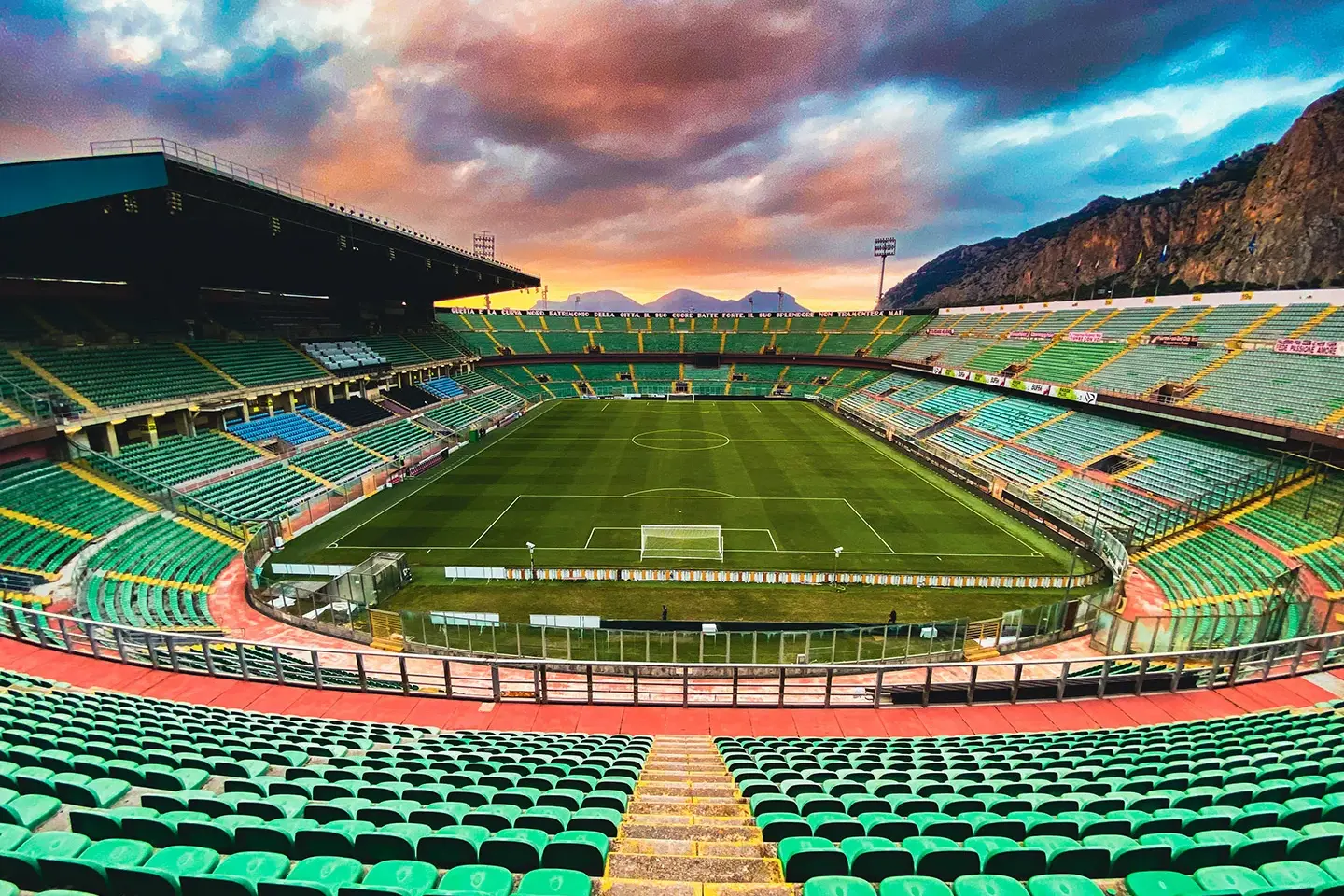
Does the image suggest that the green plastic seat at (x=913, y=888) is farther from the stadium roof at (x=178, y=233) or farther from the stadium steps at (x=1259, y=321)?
the stadium steps at (x=1259, y=321)

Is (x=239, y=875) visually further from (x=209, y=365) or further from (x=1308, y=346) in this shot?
(x=1308, y=346)

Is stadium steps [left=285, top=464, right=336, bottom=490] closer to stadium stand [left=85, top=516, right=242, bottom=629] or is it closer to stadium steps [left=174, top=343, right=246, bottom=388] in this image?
stadium steps [left=174, top=343, right=246, bottom=388]

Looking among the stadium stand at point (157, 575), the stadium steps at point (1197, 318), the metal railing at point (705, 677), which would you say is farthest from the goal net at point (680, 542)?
the stadium steps at point (1197, 318)

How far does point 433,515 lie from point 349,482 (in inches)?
306

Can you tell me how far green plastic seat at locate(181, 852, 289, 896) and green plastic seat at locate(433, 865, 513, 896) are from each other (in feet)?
3.55

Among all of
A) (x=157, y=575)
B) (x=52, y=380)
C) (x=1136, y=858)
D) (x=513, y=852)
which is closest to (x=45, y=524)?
(x=157, y=575)

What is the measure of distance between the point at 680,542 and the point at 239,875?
25.1 meters

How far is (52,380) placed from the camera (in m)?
27.5

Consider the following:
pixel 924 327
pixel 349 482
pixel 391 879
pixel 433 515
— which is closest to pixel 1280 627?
pixel 391 879

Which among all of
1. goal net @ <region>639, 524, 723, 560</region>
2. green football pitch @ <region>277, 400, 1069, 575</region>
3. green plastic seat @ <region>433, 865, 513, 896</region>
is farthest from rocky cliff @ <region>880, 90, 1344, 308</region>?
green plastic seat @ <region>433, 865, 513, 896</region>

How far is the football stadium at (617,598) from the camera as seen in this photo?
4.66 metres

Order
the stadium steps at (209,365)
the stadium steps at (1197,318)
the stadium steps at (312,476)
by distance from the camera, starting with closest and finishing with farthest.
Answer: the stadium steps at (312,476), the stadium steps at (209,365), the stadium steps at (1197,318)

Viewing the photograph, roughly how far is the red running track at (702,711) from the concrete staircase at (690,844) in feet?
7.62

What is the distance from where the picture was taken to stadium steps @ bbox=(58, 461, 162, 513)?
979 inches
